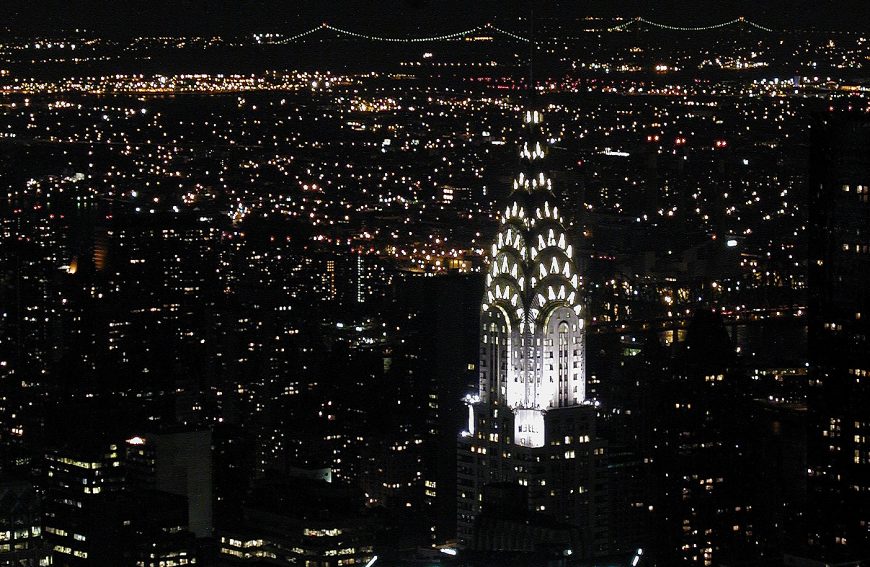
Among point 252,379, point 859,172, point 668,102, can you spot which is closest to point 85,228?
point 252,379

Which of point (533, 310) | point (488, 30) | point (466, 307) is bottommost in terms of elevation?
point (466, 307)

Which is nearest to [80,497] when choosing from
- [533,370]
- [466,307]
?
[533,370]

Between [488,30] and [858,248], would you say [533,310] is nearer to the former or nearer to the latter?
[488,30]

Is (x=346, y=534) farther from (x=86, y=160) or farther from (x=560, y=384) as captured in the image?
(x=86, y=160)

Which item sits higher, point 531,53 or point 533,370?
point 531,53

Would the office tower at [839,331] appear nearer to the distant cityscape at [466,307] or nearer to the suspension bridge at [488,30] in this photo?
the distant cityscape at [466,307]

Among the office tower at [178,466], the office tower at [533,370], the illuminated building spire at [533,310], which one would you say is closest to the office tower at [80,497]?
the office tower at [178,466]
